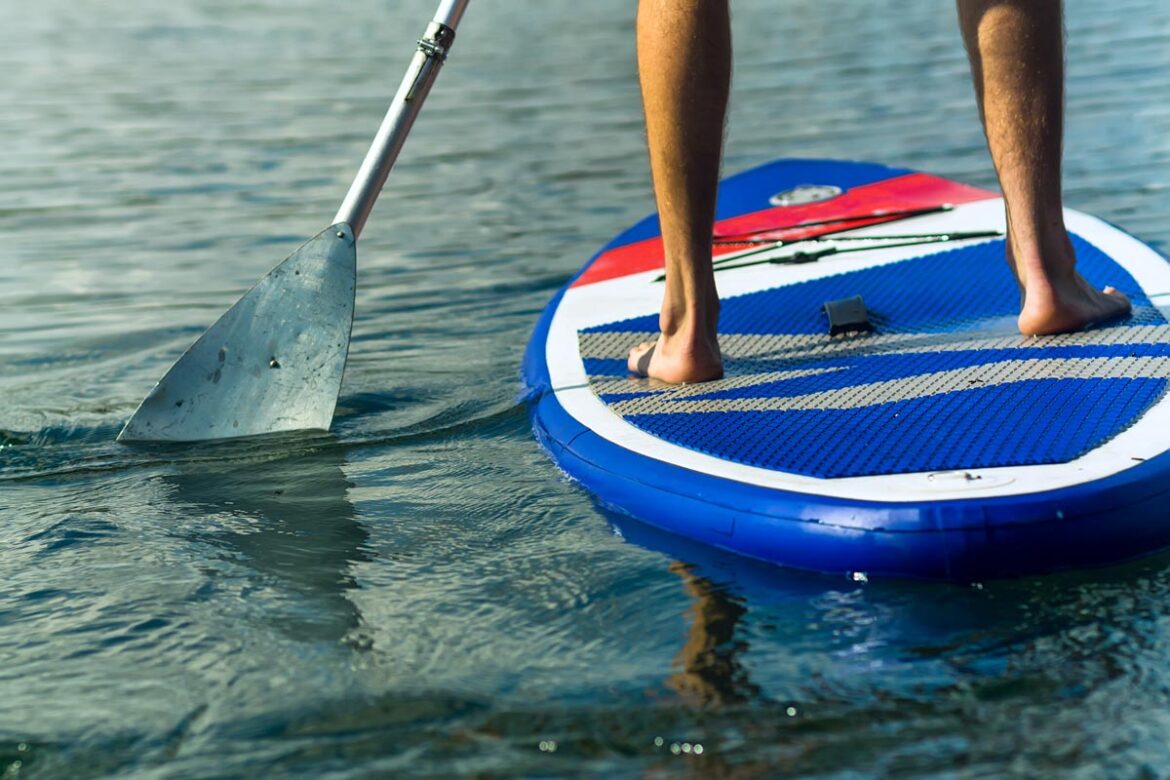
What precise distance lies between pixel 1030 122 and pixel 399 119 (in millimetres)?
1267

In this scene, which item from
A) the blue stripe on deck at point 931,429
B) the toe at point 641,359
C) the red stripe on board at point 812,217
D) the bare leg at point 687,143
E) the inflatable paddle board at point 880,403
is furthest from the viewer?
the red stripe on board at point 812,217

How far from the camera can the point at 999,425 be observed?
7.37 ft

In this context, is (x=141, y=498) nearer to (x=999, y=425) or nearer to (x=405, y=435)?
(x=405, y=435)

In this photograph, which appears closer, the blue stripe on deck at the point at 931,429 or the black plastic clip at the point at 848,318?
the blue stripe on deck at the point at 931,429

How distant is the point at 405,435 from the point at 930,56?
7.42 meters

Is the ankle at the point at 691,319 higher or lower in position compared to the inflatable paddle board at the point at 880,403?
higher

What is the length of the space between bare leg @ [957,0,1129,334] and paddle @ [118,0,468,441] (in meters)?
1.12

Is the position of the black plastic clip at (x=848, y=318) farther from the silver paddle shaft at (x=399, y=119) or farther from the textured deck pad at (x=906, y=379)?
the silver paddle shaft at (x=399, y=119)

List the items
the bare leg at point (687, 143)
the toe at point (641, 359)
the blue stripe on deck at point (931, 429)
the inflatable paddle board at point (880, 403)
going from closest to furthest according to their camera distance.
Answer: the inflatable paddle board at point (880, 403), the blue stripe on deck at point (931, 429), the bare leg at point (687, 143), the toe at point (641, 359)

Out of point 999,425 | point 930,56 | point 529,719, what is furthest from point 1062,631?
point 930,56

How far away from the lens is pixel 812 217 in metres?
3.89

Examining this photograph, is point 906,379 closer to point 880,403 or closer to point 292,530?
point 880,403

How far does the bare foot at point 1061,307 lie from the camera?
2.69 meters

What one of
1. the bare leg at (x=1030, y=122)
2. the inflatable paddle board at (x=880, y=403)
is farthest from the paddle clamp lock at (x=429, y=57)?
the bare leg at (x=1030, y=122)
